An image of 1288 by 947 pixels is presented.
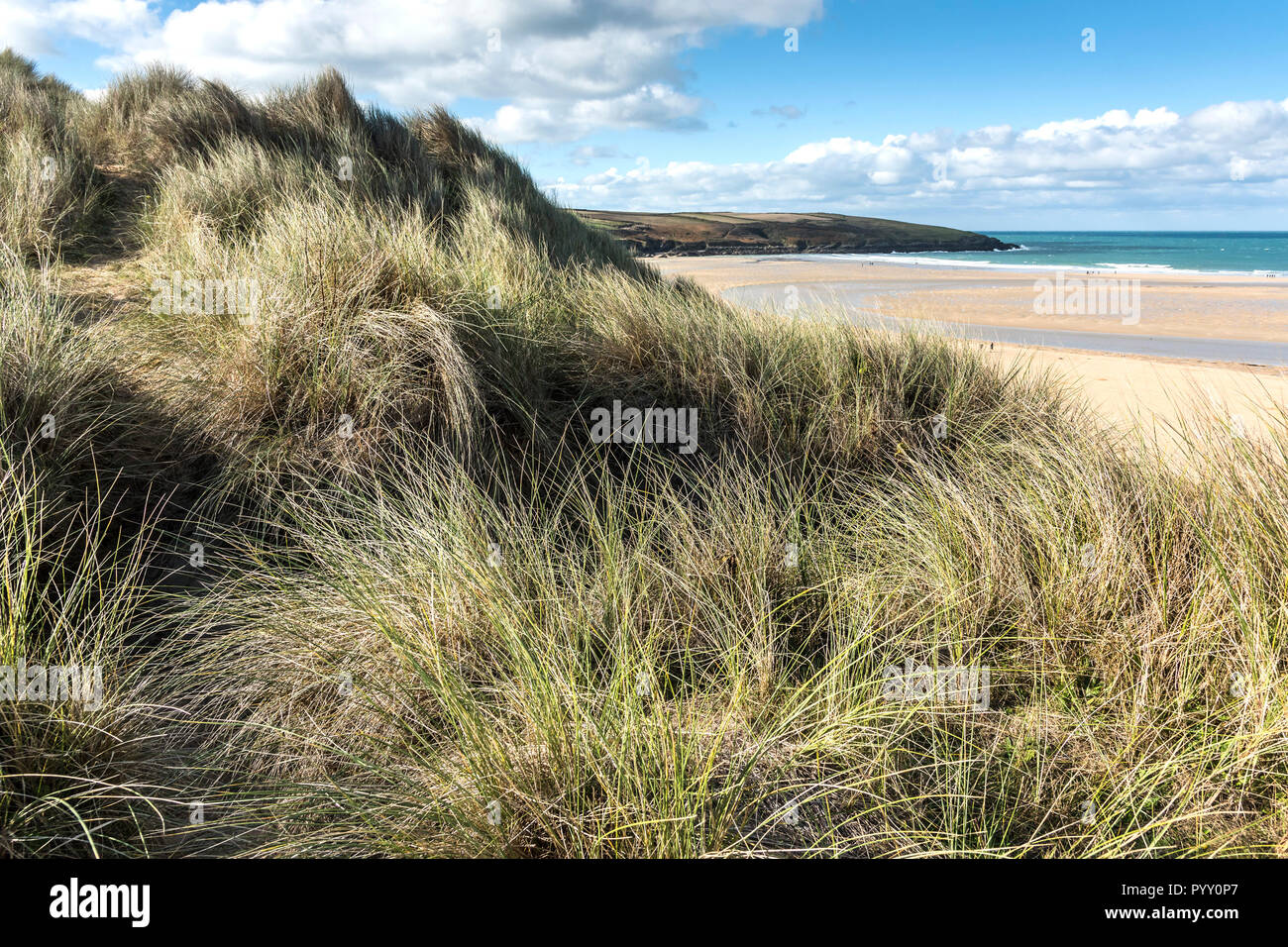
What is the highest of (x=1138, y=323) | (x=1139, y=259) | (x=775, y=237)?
(x=775, y=237)

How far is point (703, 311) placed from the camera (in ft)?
20.7

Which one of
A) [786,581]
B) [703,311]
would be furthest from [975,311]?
[786,581]

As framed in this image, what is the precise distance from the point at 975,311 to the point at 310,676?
64.5 feet

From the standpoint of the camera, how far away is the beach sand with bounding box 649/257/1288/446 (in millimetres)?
7066
